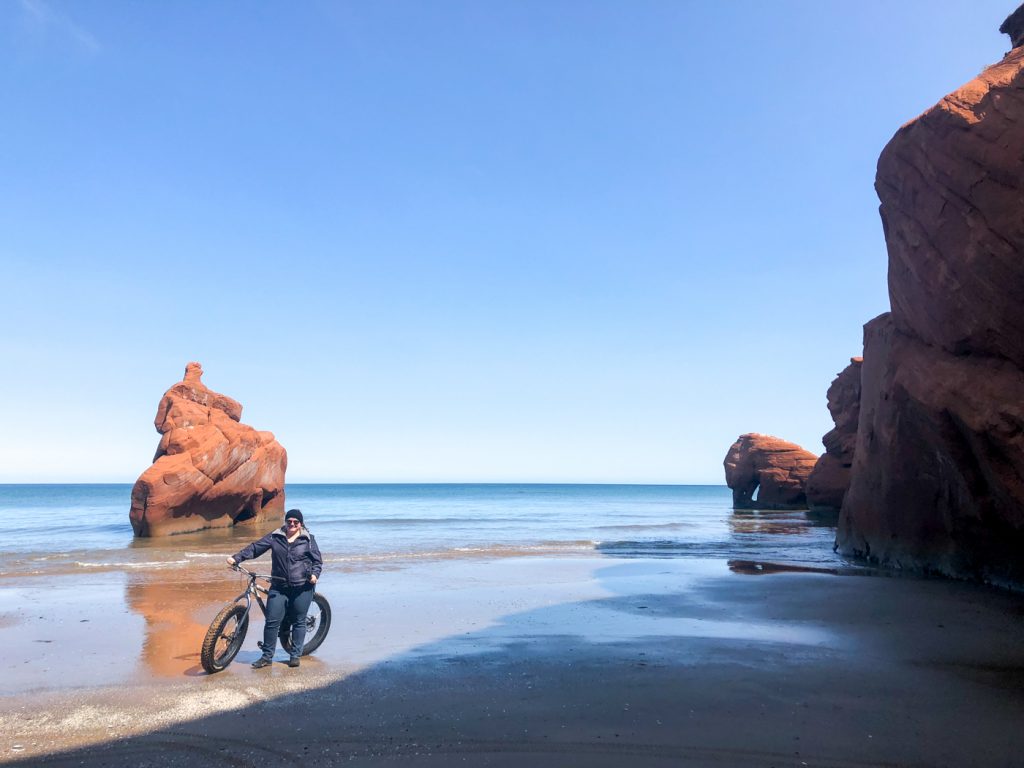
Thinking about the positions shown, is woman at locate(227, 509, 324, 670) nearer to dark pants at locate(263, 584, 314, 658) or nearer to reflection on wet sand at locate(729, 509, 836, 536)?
dark pants at locate(263, 584, 314, 658)

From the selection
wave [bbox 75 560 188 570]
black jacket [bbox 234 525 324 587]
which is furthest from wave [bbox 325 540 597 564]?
black jacket [bbox 234 525 324 587]

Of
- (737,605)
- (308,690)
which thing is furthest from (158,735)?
(737,605)

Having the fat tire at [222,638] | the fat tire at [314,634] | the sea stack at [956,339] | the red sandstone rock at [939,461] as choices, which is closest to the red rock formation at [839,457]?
the red sandstone rock at [939,461]

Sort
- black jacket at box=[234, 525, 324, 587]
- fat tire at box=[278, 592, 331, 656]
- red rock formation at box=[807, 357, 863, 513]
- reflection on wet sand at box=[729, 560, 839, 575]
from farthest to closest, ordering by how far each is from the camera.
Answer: red rock formation at box=[807, 357, 863, 513]
reflection on wet sand at box=[729, 560, 839, 575]
fat tire at box=[278, 592, 331, 656]
black jacket at box=[234, 525, 324, 587]

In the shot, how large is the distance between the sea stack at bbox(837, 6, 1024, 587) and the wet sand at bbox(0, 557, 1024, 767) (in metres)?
1.95

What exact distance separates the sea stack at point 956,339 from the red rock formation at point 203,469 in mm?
29958

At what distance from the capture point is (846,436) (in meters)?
38.8

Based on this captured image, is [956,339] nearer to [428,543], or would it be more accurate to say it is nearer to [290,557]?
[290,557]

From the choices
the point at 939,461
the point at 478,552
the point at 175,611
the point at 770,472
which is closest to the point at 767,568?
the point at 939,461

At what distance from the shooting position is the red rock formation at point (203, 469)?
1258 inches

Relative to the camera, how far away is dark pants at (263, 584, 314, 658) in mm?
8078

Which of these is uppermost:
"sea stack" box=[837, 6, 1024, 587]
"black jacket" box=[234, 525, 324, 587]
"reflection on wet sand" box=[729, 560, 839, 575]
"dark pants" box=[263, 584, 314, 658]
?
"sea stack" box=[837, 6, 1024, 587]

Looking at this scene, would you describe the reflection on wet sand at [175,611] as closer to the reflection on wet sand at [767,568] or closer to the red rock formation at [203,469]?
the reflection on wet sand at [767,568]

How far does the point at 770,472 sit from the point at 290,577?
5177cm
